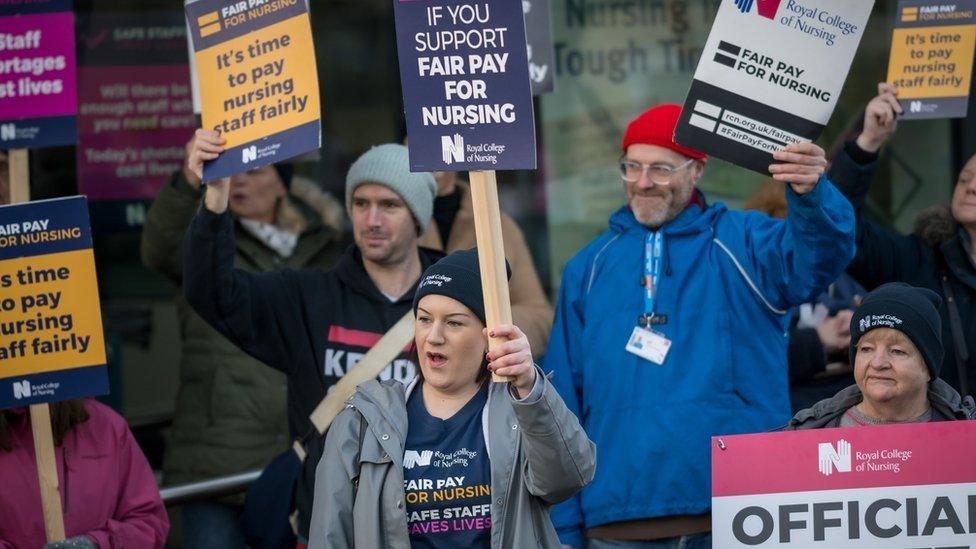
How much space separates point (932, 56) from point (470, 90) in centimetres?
227

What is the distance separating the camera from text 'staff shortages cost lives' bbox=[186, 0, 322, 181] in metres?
4.55

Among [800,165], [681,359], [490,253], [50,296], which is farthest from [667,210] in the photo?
[50,296]

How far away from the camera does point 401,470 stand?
4.06m

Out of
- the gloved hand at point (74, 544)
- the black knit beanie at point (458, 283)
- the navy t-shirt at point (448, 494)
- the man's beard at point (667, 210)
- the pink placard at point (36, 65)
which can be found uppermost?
the pink placard at point (36, 65)

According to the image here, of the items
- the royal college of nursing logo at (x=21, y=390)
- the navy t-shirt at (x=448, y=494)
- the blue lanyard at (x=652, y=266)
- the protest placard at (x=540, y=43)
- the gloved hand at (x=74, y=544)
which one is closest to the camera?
the navy t-shirt at (x=448, y=494)

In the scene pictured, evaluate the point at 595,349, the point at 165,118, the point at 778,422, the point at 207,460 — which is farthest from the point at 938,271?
the point at 165,118

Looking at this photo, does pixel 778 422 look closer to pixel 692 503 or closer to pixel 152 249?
pixel 692 503

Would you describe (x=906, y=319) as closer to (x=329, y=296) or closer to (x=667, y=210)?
(x=667, y=210)

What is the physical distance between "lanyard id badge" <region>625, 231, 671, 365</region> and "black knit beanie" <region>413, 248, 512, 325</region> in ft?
2.85

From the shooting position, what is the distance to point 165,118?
307 inches

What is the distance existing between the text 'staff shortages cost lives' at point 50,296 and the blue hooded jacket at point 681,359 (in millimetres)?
1527

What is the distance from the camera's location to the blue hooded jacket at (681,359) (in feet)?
15.9

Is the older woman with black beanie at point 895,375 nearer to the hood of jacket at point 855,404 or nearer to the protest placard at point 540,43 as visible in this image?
the hood of jacket at point 855,404

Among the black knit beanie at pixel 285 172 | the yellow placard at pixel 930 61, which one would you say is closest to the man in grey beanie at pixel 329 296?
the black knit beanie at pixel 285 172
